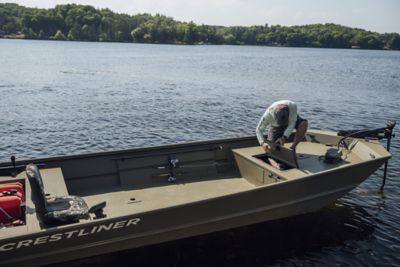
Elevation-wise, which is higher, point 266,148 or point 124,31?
point 124,31

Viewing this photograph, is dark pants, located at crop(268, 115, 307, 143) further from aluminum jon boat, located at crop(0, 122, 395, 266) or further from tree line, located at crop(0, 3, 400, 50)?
tree line, located at crop(0, 3, 400, 50)

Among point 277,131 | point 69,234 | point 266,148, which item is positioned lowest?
point 69,234

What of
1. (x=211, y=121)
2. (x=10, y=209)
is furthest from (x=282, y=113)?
(x=211, y=121)

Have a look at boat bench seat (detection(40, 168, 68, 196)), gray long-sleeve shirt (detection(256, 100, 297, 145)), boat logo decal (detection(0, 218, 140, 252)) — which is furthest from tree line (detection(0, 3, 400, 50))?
boat logo decal (detection(0, 218, 140, 252))

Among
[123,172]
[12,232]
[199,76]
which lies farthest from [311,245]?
[199,76]

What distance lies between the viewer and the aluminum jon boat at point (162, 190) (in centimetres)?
692

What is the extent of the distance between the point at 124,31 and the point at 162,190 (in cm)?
10691

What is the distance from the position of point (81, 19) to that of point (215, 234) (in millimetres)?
114110

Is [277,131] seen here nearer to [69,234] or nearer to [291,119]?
[291,119]

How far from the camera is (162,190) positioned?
31.5 ft

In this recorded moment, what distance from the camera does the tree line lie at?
109 m

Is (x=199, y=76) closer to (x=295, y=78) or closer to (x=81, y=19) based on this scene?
(x=295, y=78)

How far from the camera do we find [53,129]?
18.8 meters

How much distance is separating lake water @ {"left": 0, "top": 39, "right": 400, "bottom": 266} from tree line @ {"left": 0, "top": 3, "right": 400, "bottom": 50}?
6245 cm
